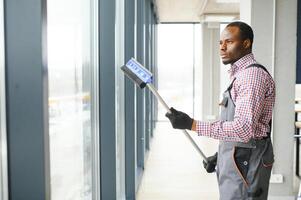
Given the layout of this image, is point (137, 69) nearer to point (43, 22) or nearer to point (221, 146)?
point (221, 146)

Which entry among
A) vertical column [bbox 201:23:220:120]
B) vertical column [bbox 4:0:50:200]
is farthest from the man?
vertical column [bbox 201:23:220:120]

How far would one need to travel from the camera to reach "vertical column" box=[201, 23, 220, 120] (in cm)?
855

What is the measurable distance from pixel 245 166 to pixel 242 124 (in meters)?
0.23

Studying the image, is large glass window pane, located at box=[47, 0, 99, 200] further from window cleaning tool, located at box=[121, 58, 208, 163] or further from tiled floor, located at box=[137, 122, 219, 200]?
tiled floor, located at box=[137, 122, 219, 200]

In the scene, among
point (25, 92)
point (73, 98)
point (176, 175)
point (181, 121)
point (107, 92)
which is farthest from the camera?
point (176, 175)

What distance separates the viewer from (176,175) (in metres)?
4.24

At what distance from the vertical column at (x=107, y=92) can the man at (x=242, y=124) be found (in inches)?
39.6

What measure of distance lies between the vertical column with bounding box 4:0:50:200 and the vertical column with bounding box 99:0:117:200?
5.04 feet

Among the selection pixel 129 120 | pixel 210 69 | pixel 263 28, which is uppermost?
pixel 263 28

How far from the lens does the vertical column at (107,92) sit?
2.43 m

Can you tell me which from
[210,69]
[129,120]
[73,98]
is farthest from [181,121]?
[210,69]

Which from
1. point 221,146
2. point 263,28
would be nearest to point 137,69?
point 221,146

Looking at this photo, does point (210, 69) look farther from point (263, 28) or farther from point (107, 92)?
point (107, 92)

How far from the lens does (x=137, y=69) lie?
1692mm
